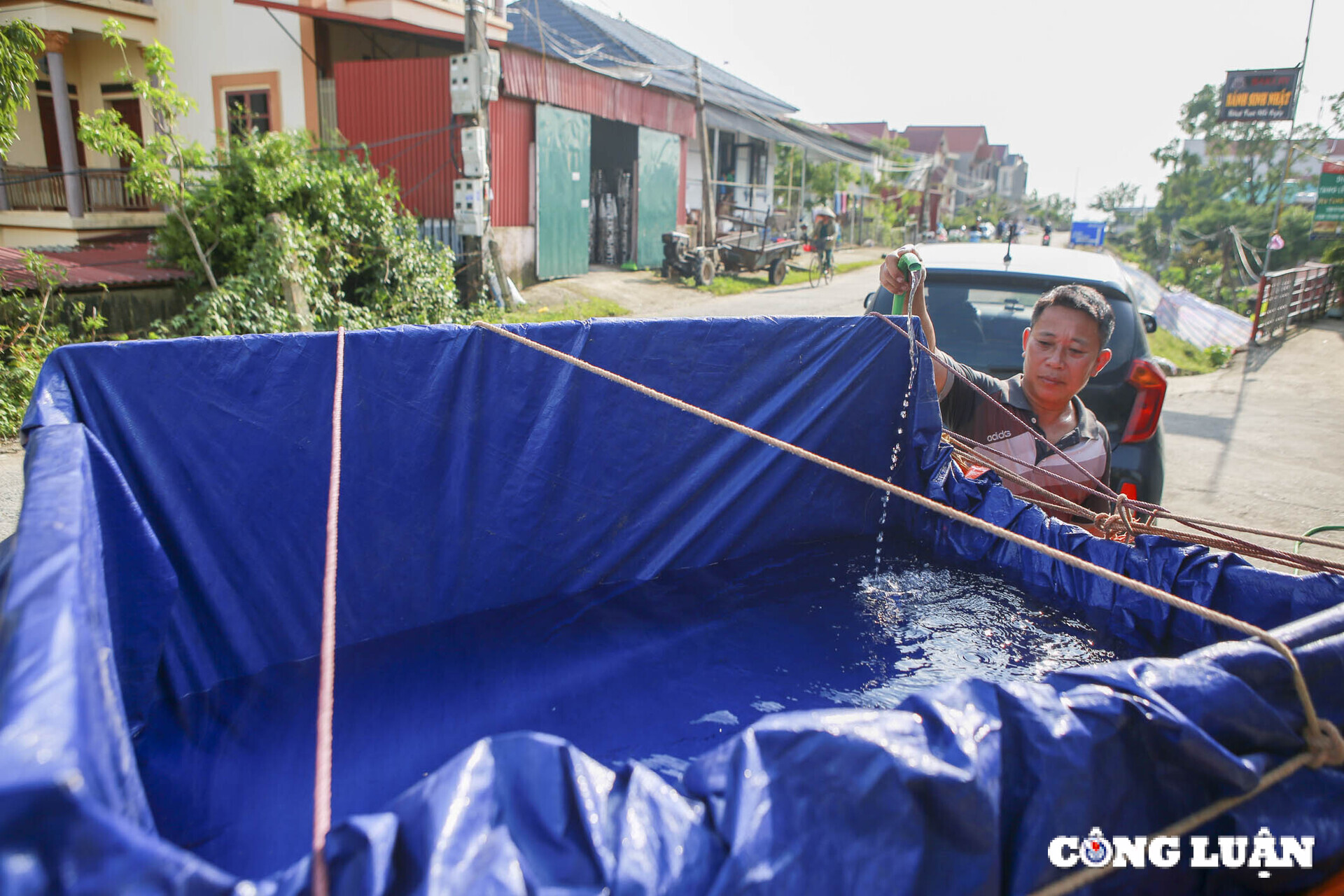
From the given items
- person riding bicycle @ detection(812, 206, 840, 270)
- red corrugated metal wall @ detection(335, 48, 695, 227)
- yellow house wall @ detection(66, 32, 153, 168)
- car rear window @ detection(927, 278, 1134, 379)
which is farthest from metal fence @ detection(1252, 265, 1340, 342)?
yellow house wall @ detection(66, 32, 153, 168)

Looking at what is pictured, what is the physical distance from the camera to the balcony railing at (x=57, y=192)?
13062 mm

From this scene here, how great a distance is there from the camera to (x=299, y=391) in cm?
271

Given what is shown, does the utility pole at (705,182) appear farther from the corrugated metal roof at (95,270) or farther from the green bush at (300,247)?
the corrugated metal roof at (95,270)

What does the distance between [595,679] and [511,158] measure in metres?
11.6

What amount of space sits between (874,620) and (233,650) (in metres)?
2.30

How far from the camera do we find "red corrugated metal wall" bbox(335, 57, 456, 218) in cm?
1147

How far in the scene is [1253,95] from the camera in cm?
2792

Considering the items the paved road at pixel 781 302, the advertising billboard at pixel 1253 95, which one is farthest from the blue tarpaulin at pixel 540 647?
the advertising billboard at pixel 1253 95

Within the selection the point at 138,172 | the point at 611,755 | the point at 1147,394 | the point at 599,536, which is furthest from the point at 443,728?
the point at 138,172

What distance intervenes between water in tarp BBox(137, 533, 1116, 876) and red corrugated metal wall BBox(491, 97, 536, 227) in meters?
10.4

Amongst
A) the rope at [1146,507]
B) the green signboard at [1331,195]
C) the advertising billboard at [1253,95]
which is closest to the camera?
the rope at [1146,507]

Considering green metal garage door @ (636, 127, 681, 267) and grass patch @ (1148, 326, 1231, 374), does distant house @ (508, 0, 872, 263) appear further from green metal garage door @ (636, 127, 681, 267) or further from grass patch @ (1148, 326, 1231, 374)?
grass patch @ (1148, 326, 1231, 374)

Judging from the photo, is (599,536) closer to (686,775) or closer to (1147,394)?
(686,775)

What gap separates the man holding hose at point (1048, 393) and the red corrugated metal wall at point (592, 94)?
10.3m
